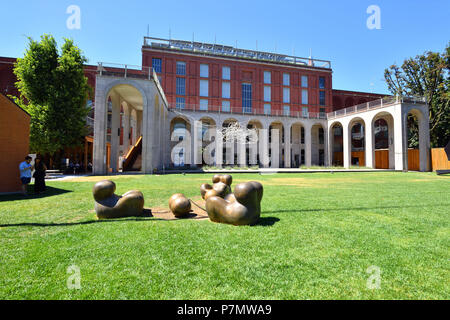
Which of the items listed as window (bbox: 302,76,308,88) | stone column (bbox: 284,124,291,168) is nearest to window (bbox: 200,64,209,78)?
stone column (bbox: 284,124,291,168)

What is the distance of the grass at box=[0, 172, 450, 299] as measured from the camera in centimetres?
214

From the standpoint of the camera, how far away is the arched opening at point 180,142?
1358 inches

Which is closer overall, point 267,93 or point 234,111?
point 234,111

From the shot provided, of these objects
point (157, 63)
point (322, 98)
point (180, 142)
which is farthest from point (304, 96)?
point (157, 63)

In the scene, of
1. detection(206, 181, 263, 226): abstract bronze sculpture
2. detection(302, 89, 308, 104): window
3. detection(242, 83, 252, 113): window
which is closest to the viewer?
detection(206, 181, 263, 226): abstract bronze sculpture

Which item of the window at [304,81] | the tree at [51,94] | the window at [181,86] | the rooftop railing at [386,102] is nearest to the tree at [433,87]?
the rooftop railing at [386,102]

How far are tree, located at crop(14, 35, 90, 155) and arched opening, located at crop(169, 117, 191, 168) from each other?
14382 mm

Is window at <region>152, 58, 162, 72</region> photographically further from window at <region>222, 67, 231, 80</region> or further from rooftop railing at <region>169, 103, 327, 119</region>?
window at <region>222, 67, 231, 80</region>

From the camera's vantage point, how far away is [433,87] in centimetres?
3416

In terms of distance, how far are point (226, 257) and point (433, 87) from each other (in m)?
46.9

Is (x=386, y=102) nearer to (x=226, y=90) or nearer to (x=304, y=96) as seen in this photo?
(x=304, y=96)

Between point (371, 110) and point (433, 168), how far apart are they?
35.6ft
